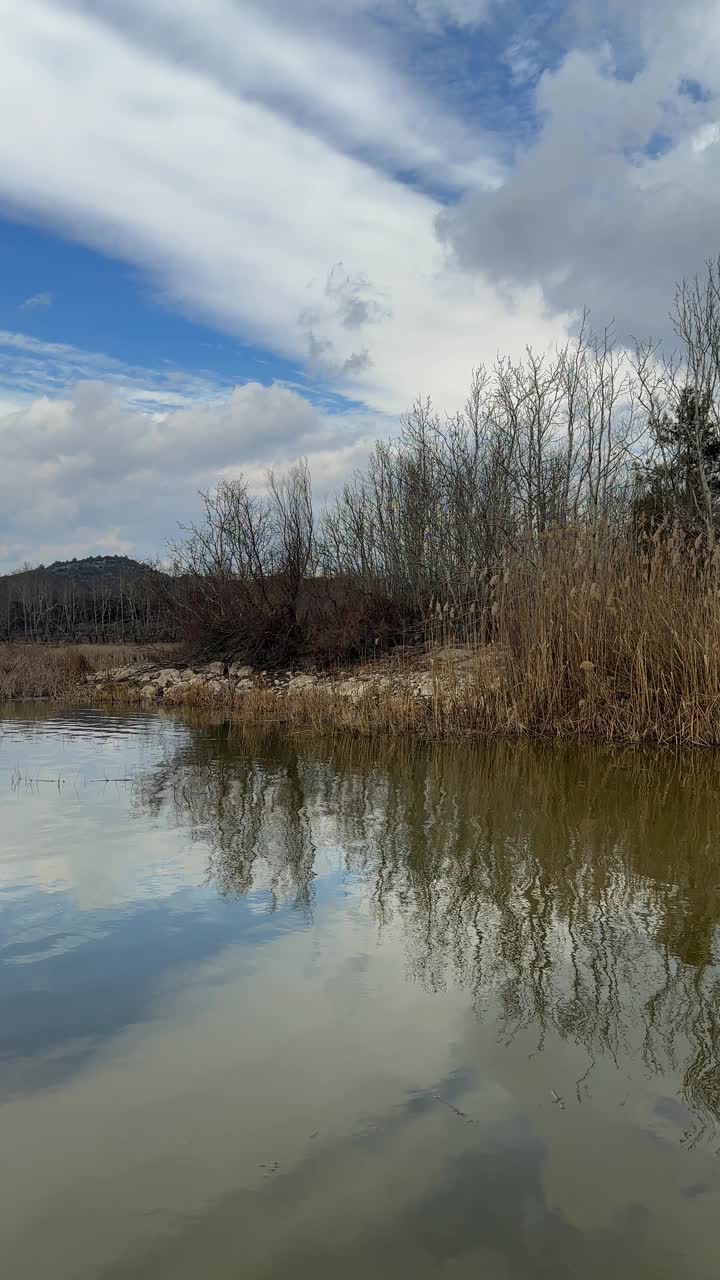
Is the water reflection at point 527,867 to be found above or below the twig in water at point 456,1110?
above

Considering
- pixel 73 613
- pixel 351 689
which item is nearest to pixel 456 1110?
pixel 351 689

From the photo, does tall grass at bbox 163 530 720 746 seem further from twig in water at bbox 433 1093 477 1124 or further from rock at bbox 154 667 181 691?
rock at bbox 154 667 181 691

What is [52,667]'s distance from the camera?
18.6 metres

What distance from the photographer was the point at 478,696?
28.6 ft

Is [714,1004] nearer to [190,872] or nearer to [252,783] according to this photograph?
[190,872]

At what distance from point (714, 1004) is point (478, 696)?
625 cm

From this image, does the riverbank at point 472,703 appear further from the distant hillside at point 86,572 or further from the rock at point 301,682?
the distant hillside at point 86,572

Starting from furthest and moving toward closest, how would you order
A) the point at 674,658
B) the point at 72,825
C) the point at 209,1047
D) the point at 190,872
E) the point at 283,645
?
1. the point at 283,645
2. the point at 674,658
3. the point at 72,825
4. the point at 190,872
5. the point at 209,1047

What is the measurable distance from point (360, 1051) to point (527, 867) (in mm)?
1857

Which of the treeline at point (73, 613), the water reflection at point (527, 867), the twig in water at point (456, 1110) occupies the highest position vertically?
the treeline at point (73, 613)

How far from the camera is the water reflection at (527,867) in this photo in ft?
7.91

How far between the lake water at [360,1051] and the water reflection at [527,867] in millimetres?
18

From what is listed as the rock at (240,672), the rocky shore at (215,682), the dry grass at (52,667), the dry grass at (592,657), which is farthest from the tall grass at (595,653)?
the dry grass at (52,667)

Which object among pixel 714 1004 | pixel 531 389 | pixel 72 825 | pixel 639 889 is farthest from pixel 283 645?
pixel 714 1004
